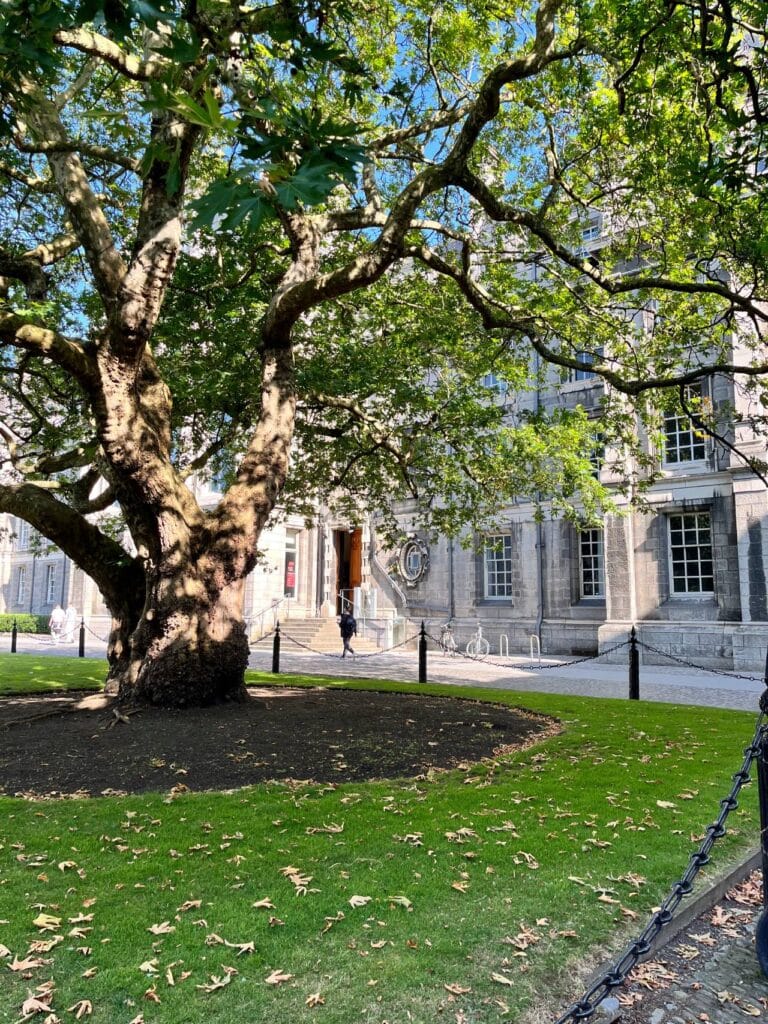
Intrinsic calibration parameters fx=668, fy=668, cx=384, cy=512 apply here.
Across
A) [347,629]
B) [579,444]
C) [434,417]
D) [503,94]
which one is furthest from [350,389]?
[347,629]

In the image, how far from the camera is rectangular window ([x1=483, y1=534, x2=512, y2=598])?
2544 cm

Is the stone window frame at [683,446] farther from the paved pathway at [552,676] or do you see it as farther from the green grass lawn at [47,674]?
the green grass lawn at [47,674]

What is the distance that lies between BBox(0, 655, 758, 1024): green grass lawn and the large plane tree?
3584 mm

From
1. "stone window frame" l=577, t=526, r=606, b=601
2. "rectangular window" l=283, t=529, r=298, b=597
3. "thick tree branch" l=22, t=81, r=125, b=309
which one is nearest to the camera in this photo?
"thick tree branch" l=22, t=81, r=125, b=309

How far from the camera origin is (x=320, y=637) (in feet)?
84.3

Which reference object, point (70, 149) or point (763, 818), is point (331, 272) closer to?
point (70, 149)

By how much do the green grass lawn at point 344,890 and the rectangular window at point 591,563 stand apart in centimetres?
1715

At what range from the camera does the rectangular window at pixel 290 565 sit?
98.0ft

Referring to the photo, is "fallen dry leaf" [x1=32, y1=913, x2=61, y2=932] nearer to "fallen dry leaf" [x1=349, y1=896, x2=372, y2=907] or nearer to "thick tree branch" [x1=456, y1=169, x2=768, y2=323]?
"fallen dry leaf" [x1=349, y1=896, x2=372, y2=907]

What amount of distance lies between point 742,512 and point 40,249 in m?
17.9

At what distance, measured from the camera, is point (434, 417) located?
12.4 meters

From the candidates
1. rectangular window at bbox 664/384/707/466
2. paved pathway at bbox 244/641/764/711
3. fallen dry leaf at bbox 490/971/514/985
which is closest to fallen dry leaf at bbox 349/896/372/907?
fallen dry leaf at bbox 490/971/514/985

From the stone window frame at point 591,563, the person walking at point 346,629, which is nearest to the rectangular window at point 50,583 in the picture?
the person walking at point 346,629

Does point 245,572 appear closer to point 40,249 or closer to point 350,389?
point 350,389
